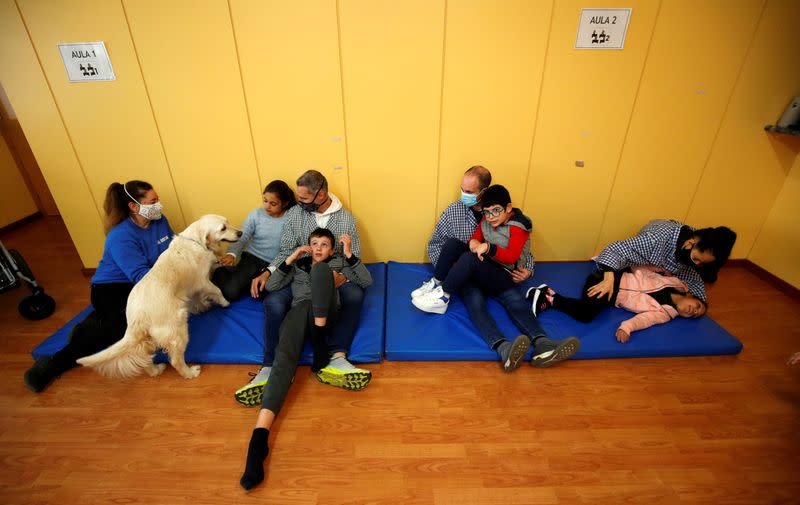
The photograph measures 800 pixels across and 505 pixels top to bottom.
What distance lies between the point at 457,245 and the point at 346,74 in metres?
1.63

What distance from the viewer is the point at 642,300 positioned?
2.57m

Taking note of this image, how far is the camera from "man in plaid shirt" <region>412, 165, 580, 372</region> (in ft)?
7.08

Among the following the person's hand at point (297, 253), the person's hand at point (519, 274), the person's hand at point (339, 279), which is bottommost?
the person's hand at point (519, 274)

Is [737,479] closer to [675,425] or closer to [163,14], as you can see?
[675,425]

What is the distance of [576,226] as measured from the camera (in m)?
3.28

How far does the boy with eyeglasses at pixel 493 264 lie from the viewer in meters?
2.42

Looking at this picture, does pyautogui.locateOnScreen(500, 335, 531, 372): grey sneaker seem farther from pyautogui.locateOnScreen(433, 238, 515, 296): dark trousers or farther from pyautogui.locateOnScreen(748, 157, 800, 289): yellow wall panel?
pyautogui.locateOnScreen(748, 157, 800, 289): yellow wall panel

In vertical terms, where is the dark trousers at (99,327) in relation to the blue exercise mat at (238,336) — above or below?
above

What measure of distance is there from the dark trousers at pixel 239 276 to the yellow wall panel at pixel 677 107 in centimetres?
333

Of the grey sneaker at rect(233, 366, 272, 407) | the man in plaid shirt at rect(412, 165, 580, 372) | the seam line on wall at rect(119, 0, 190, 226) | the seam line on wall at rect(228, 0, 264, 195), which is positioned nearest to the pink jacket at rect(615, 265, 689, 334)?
the man in plaid shirt at rect(412, 165, 580, 372)

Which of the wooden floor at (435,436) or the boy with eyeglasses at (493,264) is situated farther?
the boy with eyeglasses at (493,264)

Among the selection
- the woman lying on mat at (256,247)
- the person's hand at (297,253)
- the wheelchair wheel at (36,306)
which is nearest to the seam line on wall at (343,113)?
the woman lying on mat at (256,247)

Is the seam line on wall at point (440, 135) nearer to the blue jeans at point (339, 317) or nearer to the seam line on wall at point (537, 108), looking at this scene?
the seam line on wall at point (537, 108)

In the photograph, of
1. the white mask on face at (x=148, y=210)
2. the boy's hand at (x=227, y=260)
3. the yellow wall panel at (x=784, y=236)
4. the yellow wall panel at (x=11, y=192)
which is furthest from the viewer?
the yellow wall panel at (x=11, y=192)
